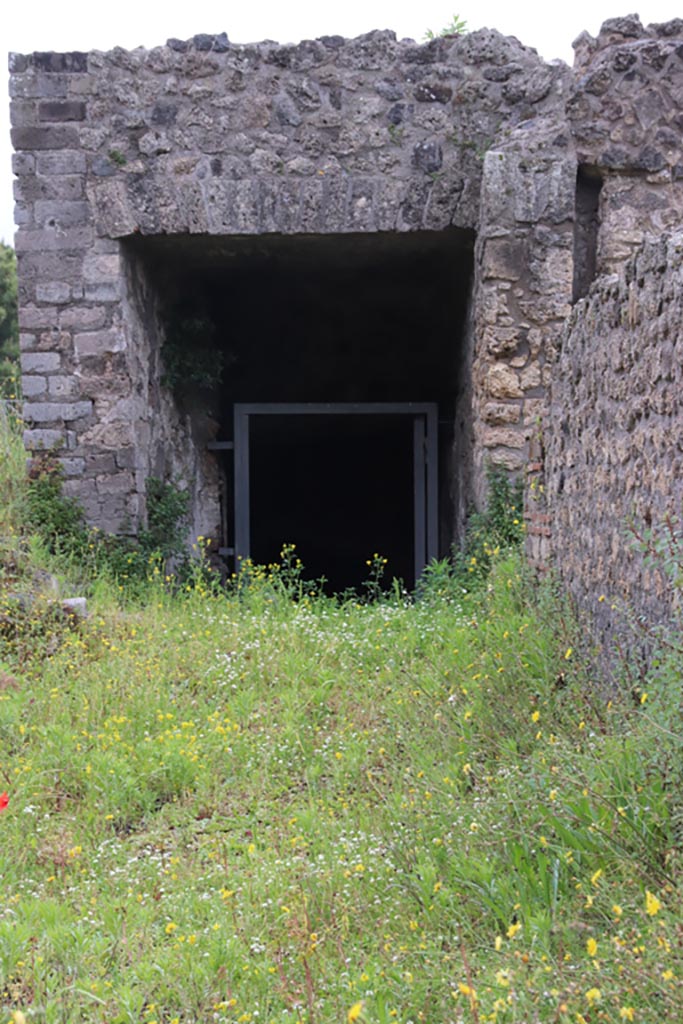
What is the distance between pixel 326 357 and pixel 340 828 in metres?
6.90

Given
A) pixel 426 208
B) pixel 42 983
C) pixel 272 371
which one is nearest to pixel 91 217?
pixel 426 208

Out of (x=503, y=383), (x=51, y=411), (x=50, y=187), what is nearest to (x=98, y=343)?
Answer: (x=51, y=411)

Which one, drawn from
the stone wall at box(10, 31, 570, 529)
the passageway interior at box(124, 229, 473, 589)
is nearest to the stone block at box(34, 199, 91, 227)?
the stone wall at box(10, 31, 570, 529)

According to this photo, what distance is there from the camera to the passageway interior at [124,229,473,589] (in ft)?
24.1

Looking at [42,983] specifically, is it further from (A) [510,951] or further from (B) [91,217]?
(B) [91,217]

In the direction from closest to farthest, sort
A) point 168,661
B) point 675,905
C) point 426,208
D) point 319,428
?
point 675,905 < point 168,661 < point 426,208 < point 319,428

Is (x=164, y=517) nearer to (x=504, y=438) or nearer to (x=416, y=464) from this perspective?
(x=416, y=464)

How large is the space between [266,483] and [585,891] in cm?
932

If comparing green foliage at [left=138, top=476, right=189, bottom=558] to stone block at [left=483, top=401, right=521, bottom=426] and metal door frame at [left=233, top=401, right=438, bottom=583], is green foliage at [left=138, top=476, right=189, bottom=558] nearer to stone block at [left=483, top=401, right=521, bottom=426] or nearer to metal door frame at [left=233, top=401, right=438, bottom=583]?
metal door frame at [left=233, top=401, right=438, bottom=583]

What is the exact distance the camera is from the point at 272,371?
9.64 m

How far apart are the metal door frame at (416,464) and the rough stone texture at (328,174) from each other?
1000mm

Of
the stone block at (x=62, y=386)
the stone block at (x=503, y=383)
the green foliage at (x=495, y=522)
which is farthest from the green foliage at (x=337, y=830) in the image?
the stone block at (x=62, y=386)

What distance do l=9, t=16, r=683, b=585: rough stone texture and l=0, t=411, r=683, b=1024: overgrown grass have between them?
1991mm

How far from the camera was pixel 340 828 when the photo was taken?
3.30 metres
